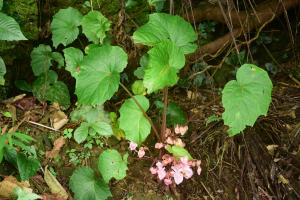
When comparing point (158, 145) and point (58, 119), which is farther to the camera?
point (58, 119)

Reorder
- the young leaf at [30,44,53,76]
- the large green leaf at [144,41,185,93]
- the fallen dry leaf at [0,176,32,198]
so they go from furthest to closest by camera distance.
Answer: the young leaf at [30,44,53,76] → the fallen dry leaf at [0,176,32,198] → the large green leaf at [144,41,185,93]

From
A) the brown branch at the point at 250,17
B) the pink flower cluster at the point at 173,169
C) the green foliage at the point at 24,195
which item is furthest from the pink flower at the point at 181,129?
the green foliage at the point at 24,195

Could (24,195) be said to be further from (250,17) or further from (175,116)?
(250,17)

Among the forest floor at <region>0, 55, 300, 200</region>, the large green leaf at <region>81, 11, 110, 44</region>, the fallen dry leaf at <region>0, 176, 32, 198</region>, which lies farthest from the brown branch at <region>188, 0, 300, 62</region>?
the fallen dry leaf at <region>0, 176, 32, 198</region>

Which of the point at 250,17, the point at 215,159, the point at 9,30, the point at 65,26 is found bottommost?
the point at 215,159

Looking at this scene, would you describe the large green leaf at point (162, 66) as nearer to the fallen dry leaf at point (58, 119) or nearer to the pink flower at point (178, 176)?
the pink flower at point (178, 176)

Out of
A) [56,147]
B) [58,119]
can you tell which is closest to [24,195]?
[56,147]

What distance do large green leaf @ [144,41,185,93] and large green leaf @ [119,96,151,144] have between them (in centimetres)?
31

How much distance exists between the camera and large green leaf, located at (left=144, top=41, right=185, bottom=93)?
74.4 inches

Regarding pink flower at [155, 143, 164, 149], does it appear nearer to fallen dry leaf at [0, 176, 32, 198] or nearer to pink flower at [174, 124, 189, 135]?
pink flower at [174, 124, 189, 135]

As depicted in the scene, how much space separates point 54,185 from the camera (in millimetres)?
2336

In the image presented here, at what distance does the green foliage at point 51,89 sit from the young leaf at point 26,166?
61 cm

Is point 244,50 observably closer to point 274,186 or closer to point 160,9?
point 160,9

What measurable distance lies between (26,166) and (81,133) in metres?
0.44
